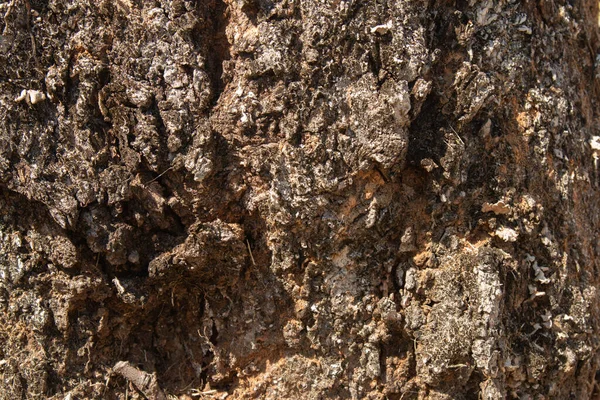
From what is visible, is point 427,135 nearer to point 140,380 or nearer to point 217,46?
point 217,46

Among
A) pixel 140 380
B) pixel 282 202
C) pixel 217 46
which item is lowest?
pixel 140 380

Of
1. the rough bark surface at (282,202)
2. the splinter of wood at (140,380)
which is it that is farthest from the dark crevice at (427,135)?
the splinter of wood at (140,380)

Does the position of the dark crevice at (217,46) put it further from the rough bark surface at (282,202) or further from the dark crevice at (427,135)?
the dark crevice at (427,135)

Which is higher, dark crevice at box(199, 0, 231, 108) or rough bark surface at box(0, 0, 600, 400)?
dark crevice at box(199, 0, 231, 108)

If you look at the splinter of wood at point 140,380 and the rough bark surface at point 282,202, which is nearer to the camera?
the rough bark surface at point 282,202

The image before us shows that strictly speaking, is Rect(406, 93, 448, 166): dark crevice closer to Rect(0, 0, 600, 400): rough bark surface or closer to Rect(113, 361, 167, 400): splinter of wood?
Rect(0, 0, 600, 400): rough bark surface

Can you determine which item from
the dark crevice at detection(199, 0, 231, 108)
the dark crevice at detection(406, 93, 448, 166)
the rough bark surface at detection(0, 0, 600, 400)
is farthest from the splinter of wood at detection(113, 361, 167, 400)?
the dark crevice at detection(406, 93, 448, 166)

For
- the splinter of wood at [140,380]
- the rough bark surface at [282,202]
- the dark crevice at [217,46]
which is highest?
the dark crevice at [217,46]

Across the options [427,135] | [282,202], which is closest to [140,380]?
[282,202]

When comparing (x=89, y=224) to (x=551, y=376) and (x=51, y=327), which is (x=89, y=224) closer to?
(x=51, y=327)

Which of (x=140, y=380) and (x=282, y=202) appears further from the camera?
(x=140, y=380)
